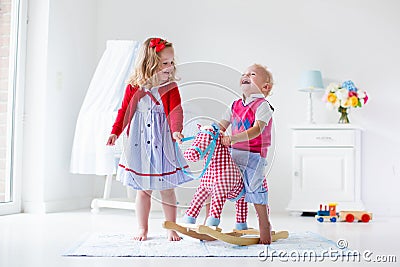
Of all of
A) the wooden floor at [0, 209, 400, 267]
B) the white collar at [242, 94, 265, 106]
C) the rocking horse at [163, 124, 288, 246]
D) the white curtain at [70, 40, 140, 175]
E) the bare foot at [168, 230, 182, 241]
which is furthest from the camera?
the white curtain at [70, 40, 140, 175]

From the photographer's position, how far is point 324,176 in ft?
14.3

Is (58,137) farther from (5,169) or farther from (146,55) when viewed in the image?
(146,55)

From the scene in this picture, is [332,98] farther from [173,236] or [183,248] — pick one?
[183,248]

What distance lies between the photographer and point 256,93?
2578mm

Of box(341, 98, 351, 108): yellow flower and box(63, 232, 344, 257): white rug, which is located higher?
box(341, 98, 351, 108): yellow flower

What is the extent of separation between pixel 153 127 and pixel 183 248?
1.71 feet

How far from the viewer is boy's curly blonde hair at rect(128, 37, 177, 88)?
257cm

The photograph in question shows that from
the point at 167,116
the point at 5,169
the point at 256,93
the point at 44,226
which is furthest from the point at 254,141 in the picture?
the point at 5,169

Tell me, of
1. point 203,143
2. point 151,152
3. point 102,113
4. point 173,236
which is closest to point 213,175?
point 203,143

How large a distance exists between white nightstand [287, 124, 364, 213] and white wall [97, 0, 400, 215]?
35cm

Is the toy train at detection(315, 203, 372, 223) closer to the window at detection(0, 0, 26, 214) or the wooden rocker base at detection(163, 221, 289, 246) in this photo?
the wooden rocker base at detection(163, 221, 289, 246)

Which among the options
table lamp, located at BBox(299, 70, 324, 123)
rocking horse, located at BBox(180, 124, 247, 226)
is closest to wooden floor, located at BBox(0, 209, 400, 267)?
rocking horse, located at BBox(180, 124, 247, 226)

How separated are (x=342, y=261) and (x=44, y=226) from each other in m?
1.78

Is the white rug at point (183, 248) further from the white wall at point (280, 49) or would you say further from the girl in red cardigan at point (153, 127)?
the white wall at point (280, 49)
